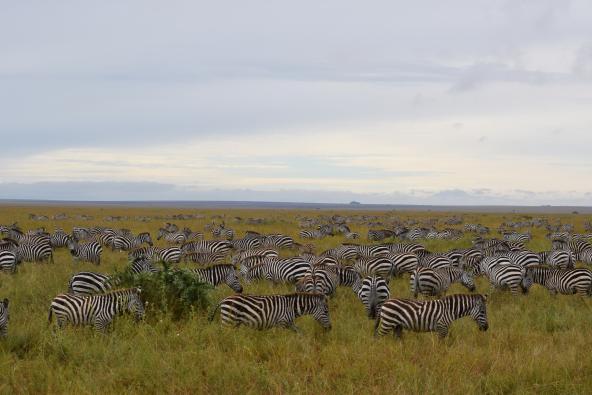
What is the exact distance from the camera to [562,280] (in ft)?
47.8

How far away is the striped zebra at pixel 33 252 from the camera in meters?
19.5

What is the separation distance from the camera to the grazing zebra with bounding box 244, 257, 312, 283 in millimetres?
15414

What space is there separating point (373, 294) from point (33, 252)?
43.7 feet

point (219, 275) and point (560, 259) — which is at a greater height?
point (560, 259)

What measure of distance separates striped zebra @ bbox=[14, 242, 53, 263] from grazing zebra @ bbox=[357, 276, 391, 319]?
12610 mm

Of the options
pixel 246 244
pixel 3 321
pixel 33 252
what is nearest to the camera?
pixel 3 321

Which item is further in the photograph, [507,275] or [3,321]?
[507,275]

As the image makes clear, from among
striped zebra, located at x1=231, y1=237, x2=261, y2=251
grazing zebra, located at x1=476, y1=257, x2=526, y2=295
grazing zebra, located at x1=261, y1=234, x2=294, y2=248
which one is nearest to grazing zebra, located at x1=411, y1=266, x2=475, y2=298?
grazing zebra, located at x1=476, y1=257, x2=526, y2=295

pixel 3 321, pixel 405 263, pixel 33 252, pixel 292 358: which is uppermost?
pixel 405 263

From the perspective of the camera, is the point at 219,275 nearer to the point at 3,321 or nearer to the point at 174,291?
the point at 174,291

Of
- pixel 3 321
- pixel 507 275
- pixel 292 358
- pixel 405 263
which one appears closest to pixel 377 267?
pixel 405 263

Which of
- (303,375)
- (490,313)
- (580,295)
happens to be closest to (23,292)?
(303,375)

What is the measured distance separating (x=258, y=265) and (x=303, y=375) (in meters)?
8.53

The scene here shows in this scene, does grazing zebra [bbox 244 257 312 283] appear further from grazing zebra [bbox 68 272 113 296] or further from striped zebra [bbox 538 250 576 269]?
striped zebra [bbox 538 250 576 269]
